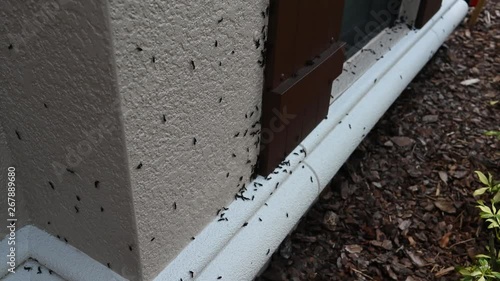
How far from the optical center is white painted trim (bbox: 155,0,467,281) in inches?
71.4

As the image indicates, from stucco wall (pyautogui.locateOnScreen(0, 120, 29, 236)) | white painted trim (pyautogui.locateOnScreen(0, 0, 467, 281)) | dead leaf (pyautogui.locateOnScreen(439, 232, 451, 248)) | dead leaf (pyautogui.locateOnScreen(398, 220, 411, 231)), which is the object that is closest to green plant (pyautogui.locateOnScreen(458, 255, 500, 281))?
dead leaf (pyautogui.locateOnScreen(439, 232, 451, 248))

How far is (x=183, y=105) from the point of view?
1456 mm

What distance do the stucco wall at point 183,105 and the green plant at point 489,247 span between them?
1168 millimetres

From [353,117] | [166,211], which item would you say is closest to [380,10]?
[353,117]

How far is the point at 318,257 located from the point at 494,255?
0.85m

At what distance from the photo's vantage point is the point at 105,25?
110cm

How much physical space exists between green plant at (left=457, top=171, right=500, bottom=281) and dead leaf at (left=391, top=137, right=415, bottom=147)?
52 centimetres

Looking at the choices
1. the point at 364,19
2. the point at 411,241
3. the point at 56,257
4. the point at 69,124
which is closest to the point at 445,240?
the point at 411,241

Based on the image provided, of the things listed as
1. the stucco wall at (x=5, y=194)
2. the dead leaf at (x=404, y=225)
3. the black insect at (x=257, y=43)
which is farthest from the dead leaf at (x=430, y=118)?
the stucco wall at (x=5, y=194)

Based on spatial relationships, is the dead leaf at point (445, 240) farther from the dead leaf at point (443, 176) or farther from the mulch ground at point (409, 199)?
the dead leaf at point (443, 176)

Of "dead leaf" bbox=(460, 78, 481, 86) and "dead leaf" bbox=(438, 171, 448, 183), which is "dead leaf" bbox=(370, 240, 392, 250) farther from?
"dead leaf" bbox=(460, 78, 481, 86)

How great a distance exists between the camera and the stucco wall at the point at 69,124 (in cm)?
118

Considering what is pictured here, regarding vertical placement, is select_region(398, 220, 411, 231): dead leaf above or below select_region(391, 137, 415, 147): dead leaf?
below

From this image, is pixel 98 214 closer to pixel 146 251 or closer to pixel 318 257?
pixel 146 251
